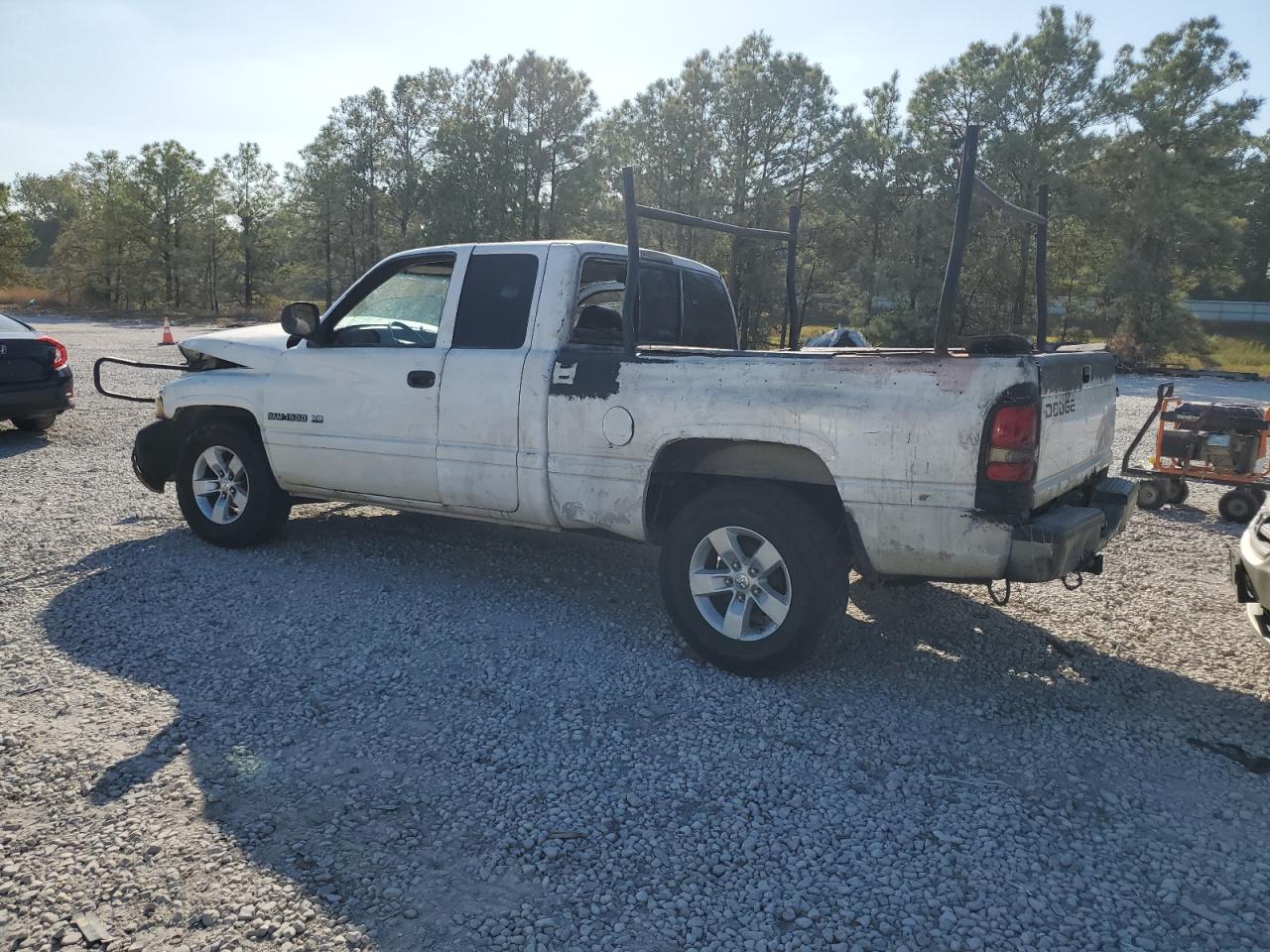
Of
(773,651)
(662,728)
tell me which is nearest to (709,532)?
(773,651)

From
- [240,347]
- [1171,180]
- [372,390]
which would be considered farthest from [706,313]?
[1171,180]

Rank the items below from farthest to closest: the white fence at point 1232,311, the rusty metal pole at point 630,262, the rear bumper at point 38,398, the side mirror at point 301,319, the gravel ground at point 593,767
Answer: the white fence at point 1232,311 → the rear bumper at point 38,398 → the side mirror at point 301,319 → the rusty metal pole at point 630,262 → the gravel ground at point 593,767

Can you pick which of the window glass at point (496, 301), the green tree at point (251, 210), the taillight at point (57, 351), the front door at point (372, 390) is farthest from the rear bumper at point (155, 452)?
the green tree at point (251, 210)

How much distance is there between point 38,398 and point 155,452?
15.4ft

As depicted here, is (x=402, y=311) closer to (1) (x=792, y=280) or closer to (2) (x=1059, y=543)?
(1) (x=792, y=280)

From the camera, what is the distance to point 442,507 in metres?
5.19

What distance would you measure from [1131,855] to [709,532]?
2064 mm

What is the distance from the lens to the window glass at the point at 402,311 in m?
5.27

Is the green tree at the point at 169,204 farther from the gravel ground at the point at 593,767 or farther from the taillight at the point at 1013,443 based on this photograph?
the taillight at the point at 1013,443

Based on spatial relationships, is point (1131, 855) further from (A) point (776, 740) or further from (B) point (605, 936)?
(B) point (605, 936)

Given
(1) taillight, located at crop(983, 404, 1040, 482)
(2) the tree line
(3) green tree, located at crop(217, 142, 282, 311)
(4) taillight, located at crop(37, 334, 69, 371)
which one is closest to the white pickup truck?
(1) taillight, located at crop(983, 404, 1040, 482)

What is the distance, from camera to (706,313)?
5.69m

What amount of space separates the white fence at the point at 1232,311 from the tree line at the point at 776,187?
264 inches

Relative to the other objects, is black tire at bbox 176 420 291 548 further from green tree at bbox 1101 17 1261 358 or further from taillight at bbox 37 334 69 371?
green tree at bbox 1101 17 1261 358
